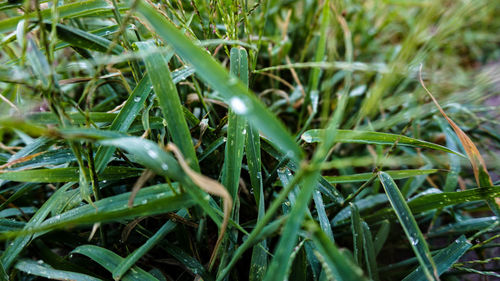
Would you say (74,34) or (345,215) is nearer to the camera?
(74,34)

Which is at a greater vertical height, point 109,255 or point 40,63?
point 40,63

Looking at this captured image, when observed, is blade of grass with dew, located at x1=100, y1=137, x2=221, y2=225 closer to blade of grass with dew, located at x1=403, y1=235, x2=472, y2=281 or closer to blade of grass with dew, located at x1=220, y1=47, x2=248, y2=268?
blade of grass with dew, located at x1=220, y1=47, x2=248, y2=268

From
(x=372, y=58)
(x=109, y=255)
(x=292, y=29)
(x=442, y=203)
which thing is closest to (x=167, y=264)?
(x=109, y=255)

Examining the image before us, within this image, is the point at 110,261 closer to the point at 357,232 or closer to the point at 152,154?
the point at 152,154

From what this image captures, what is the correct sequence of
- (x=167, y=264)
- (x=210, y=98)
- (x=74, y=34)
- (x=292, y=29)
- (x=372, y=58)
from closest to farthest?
(x=74, y=34) → (x=167, y=264) → (x=210, y=98) → (x=292, y=29) → (x=372, y=58)

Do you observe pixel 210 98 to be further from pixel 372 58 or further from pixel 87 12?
pixel 372 58

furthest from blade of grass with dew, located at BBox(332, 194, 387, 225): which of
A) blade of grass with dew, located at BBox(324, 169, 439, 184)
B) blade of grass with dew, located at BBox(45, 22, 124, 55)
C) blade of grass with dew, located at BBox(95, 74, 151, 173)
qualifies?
blade of grass with dew, located at BBox(45, 22, 124, 55)

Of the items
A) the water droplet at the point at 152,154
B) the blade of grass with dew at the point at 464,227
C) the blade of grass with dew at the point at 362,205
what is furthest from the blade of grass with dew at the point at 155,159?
the blade of grass with dew at the point at 464,227

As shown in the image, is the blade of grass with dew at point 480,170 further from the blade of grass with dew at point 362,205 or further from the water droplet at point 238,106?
the water droplet at point 238,106
